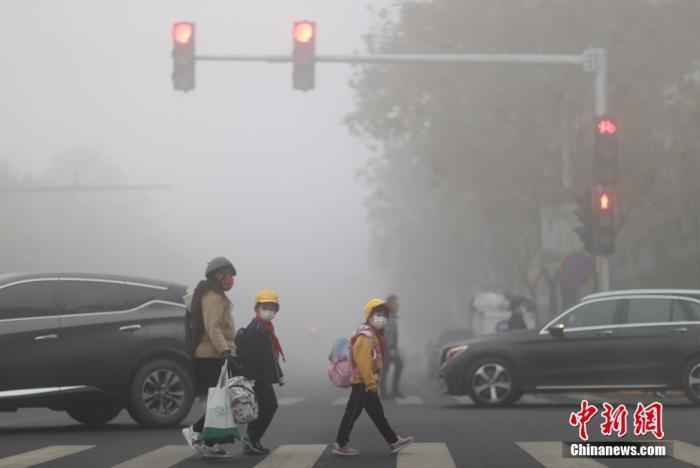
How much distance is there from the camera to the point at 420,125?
39188mm

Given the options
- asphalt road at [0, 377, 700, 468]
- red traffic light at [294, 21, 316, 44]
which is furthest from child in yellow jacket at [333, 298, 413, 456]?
red traffic light at [294, 21, 316, 44]

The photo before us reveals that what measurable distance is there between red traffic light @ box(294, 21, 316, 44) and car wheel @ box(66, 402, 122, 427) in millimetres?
6697

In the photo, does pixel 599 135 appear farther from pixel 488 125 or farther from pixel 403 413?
pixel 488 125

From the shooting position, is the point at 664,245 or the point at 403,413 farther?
the point at 664,245

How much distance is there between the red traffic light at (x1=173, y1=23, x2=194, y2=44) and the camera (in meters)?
20.6

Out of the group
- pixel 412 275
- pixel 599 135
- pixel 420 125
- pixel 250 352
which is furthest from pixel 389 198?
pixel 250 352

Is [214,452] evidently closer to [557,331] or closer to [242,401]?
[242,401]

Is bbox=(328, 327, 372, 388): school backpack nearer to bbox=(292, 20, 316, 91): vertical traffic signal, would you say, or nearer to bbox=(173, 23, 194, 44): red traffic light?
bbox=(292, 20, 316, 91): vertical traffic signal

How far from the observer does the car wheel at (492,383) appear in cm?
1981

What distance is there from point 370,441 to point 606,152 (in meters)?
9.97

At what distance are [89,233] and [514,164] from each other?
59849 millimetres

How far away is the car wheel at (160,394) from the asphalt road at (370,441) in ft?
0.70

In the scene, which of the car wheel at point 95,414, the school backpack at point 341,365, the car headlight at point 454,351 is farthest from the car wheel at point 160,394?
the car headlight at point 454,351

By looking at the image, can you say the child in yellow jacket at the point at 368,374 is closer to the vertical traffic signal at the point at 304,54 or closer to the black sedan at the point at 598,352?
the black sedan at the point at 598,352
